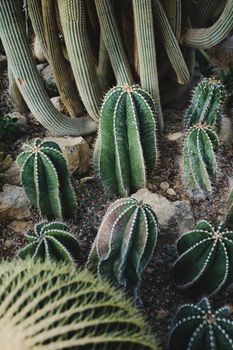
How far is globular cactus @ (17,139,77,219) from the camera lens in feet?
7.00

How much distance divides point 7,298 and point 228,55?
246cm

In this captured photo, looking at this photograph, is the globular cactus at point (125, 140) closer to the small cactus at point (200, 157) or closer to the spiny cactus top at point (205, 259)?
the small cactus at point (200, 157)

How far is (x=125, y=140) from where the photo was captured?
7.57 ft

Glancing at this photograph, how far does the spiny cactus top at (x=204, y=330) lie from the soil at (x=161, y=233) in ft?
0.68

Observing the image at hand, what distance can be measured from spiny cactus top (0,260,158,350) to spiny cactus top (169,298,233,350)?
0.18m

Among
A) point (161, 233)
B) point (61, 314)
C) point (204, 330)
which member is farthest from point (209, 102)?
point (61, 314)

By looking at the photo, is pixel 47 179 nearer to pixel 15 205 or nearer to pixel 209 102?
pixel 15 205

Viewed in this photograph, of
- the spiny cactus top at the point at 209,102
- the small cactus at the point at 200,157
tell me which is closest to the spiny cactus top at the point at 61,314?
the small cactus at the point at 200,157

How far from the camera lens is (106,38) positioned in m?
2.53

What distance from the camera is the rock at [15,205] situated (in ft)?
7.78

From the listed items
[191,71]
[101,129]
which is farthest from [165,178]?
[191,71]

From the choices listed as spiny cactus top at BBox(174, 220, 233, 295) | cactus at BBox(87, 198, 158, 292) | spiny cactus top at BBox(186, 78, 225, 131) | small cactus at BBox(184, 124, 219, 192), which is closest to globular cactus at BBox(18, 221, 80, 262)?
cactus at BBox(87, 198, 158, 292)

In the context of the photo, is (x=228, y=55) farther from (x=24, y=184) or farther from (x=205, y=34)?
(x=24, y=184)

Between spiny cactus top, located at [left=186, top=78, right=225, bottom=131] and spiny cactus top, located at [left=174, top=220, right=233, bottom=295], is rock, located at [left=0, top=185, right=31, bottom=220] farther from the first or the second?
spiny cactus top, located at [left=186, top=78, right=225, bottom=131]
